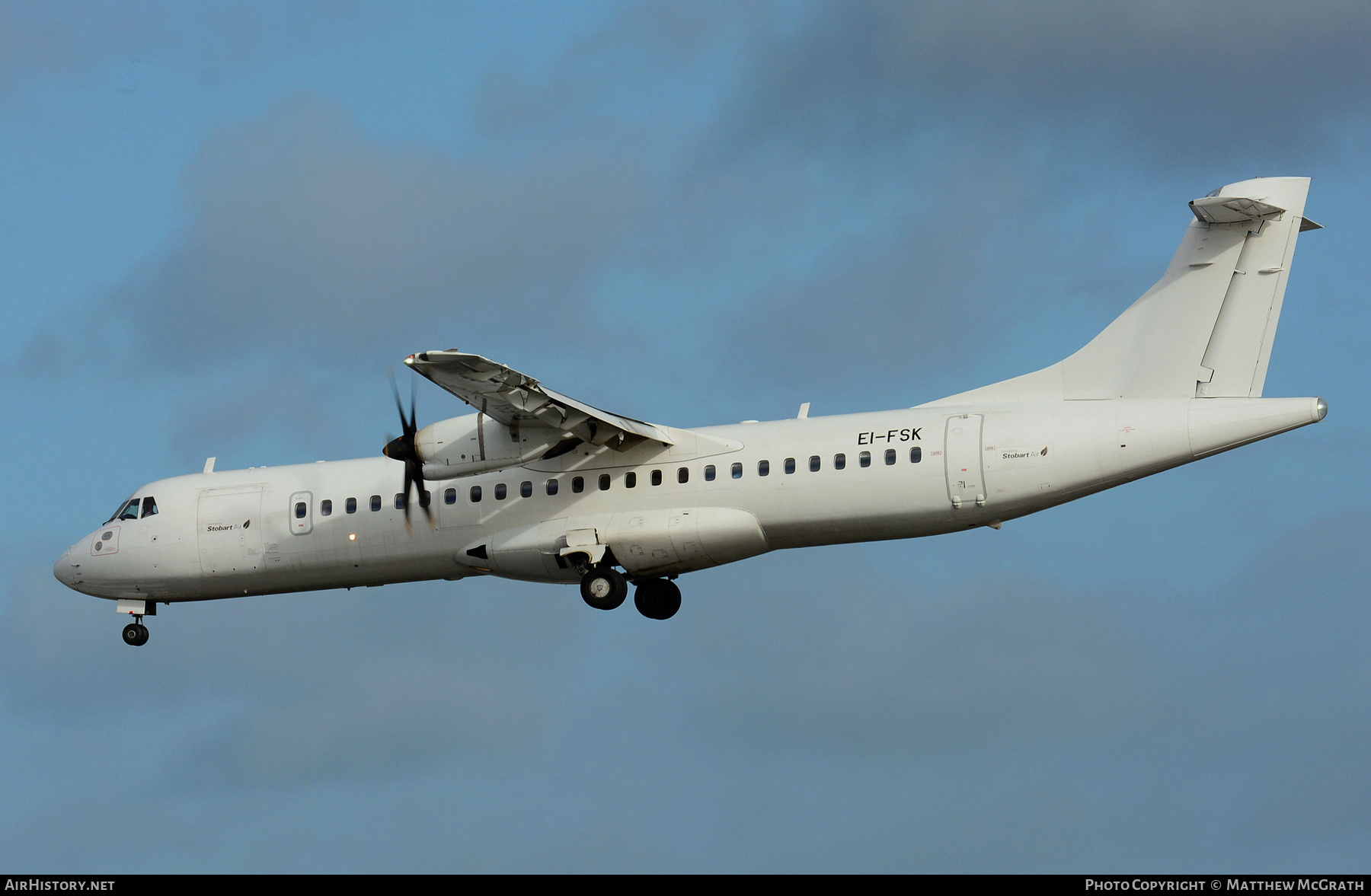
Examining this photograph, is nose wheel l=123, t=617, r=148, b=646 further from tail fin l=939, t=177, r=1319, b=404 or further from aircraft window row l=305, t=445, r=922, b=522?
tail fin l=939, t=177, r=1319, b=404

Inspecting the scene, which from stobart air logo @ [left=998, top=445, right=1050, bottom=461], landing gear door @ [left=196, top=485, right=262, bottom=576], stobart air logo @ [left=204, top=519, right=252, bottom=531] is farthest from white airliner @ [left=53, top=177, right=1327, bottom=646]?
stobart air logo @ [left=204, top=519, right=252, bottom=531]

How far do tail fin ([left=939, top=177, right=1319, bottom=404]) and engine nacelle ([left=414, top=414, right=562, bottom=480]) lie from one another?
324 inches

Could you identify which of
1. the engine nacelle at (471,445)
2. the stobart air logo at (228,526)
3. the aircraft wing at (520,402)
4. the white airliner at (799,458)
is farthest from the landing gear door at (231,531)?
the aircraft wing at (520,402)

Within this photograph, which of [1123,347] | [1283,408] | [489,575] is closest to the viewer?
[1283,408]

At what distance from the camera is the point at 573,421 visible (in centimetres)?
2714

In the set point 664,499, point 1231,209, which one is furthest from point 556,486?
point 1231,209

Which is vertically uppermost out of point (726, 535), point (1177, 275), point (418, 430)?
point (1177, 275)

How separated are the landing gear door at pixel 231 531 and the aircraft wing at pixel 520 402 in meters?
5.80

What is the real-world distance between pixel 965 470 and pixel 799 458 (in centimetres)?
262

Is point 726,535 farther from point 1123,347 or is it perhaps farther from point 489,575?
point 1123,347

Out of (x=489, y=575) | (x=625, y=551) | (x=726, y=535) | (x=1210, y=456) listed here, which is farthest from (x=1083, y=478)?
(x=489, y=575)

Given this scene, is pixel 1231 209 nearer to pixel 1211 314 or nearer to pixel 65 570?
pixel 1211 314

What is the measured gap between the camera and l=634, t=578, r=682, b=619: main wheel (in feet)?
99.3

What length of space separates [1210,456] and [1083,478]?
1.91 metres
